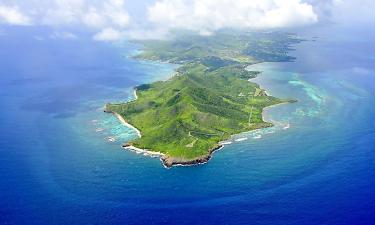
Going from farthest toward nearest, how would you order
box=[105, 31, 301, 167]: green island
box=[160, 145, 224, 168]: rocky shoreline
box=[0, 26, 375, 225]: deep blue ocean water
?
box=[105, 31, 301, 167]: green island, box=[160, 145, 224, 168]: rocky shoreline, box=[0, 26, 375, 225]: deep blue ocean water

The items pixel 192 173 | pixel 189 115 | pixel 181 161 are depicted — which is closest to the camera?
pixel 192 173

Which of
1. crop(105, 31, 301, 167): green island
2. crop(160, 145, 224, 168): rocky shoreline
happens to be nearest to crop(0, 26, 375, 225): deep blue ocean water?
crop(160, 145, 224, 168): rocky shoreline

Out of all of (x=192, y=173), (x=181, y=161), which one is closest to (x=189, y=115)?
(x=181, y=161)

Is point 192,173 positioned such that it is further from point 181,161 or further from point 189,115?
point 189,115

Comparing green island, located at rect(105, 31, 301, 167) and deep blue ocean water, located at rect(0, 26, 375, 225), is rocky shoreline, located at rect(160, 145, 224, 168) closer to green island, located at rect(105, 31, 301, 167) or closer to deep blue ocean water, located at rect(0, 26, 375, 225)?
green island, located at rect(105, 31, 301, 167)

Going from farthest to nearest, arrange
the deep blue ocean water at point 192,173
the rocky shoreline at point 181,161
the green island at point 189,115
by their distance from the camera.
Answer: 1. the green island at point 189,115
2. the rocky shoreline at point 181,161
3. the deep blue ocean water at point 192,173

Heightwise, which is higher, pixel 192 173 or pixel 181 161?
pixel 181 161

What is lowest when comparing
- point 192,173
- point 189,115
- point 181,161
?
point 192,173

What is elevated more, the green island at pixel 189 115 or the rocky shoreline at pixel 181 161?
the green island at pixel 189 115

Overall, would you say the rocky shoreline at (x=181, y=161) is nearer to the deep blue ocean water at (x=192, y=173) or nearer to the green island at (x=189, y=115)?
the green island at (x=189, y=115)

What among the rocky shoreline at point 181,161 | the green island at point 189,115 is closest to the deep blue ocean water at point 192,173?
the rocky shoreline at point 181,161

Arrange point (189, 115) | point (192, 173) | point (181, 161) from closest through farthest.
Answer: point (192, 173) → point (181, 161) → point (189, 115)

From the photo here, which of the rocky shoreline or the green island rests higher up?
the green island

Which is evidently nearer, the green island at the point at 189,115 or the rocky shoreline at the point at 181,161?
the rocky shoreline at the point at 181,161
